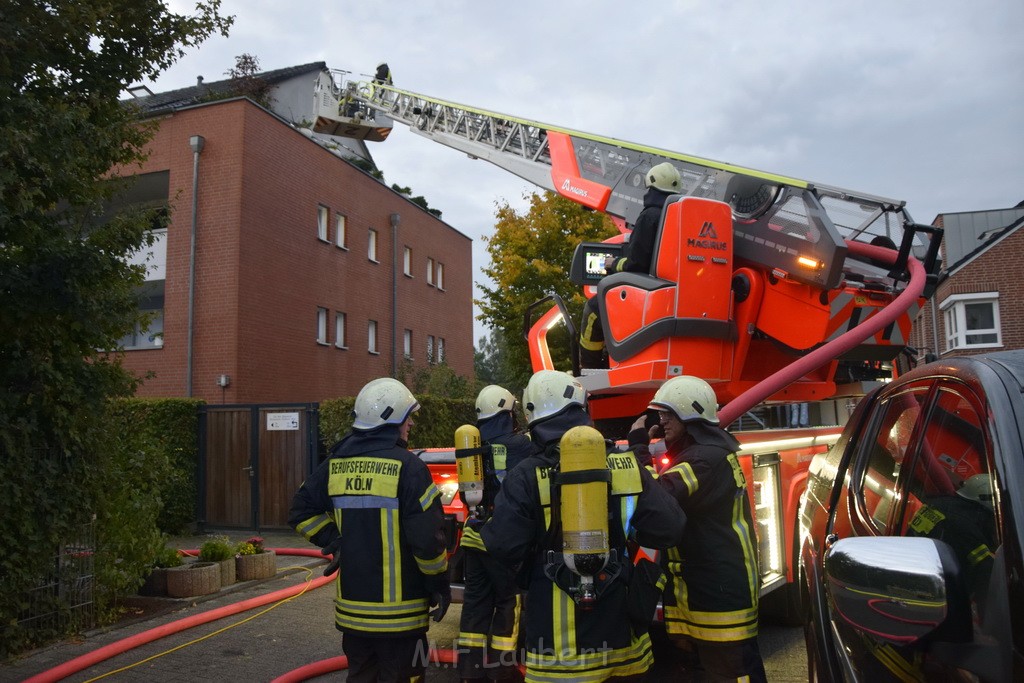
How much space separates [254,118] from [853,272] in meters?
15.9

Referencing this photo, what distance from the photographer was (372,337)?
24.4 metres

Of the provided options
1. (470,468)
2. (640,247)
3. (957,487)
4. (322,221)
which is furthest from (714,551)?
(322,221)

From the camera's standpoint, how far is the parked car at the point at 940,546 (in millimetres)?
1646

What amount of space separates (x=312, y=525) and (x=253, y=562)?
531 cm

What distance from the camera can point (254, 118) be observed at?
1866 centimetres

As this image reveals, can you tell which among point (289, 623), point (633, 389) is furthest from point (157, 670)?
point (633, 389)

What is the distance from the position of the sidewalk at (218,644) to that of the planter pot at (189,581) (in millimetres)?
114

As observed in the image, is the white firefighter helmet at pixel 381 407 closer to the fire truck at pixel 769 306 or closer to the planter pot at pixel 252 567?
the fire truck at pixel 769 306

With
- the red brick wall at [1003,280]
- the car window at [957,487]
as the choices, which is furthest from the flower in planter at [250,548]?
the red brick wall at [1003,280]

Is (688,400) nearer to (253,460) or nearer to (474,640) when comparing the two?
(474,640)

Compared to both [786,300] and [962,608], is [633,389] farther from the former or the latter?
[962,608]

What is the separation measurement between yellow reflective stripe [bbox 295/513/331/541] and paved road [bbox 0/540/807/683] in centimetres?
186

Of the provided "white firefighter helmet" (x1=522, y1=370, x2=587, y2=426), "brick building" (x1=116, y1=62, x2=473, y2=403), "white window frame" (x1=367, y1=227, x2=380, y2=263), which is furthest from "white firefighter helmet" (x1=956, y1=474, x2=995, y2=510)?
"white window frame" (x1=367, y1=227, x2=380, y2=263)

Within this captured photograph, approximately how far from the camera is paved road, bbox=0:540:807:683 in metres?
5.49
